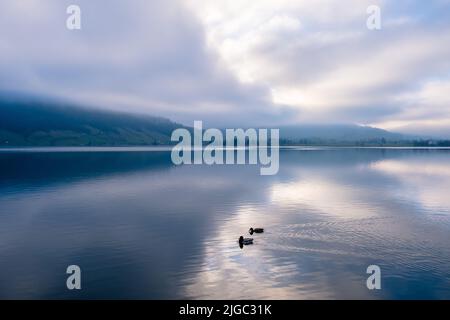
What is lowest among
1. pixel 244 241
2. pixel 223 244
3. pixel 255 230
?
pixel 223 244

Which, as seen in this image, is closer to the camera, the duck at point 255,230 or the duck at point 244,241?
the duck at point 244,241

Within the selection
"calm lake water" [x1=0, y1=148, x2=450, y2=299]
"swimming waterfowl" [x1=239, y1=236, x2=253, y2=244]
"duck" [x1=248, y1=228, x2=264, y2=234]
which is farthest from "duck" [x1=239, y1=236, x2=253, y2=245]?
"duck" [x1=248, y1=228, x2=264, y2=234]

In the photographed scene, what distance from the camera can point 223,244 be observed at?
42906 millimetres

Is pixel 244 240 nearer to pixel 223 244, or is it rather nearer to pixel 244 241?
pixel 244 241

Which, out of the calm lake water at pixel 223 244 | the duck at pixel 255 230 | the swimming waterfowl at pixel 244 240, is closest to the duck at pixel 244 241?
the swimming waterfowl at pixel 244 240

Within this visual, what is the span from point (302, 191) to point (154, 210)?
38.4m

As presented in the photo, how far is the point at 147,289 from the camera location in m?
30.1

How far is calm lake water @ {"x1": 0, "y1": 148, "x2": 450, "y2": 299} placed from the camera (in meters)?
30.4

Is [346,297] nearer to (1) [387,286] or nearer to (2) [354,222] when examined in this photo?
(1) [387,286]

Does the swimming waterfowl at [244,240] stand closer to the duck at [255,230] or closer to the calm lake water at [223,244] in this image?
the calm lake water at [223,244]

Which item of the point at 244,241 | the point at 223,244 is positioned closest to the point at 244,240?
the point at 244,241

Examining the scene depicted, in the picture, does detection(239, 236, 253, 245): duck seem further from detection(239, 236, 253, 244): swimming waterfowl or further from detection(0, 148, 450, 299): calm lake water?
detection(0, 148, 450, 299): calm lake water

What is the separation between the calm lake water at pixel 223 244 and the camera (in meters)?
30.4
